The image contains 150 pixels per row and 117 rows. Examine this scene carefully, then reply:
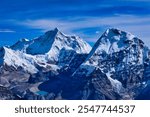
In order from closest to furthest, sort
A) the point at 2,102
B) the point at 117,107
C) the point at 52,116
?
the point at 52,116 → the point at 117,107 → the point at 2,102

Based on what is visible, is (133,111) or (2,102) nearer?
(133,111)

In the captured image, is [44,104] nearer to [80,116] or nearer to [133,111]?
[80,116]

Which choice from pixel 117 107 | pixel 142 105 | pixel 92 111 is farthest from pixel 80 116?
pixel 142 105

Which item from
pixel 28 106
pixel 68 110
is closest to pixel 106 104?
pixel 68 110

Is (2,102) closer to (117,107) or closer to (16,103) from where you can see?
(16,103)

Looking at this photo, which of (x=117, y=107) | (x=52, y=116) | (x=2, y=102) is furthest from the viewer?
(x=2, y=102)

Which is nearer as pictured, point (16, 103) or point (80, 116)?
point (80, 116)

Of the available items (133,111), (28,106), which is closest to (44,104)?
(28,106)
